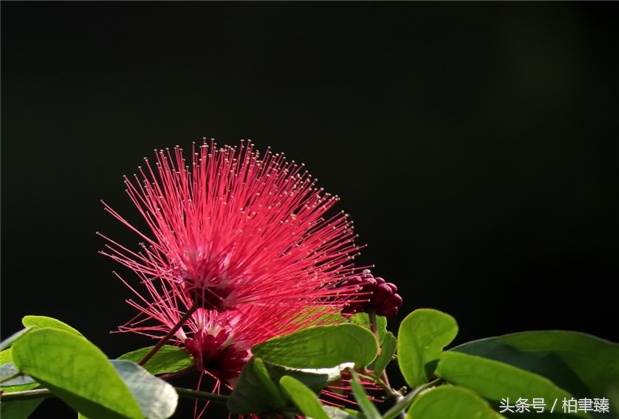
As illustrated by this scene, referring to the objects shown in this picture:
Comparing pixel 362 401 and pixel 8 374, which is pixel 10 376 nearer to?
pixel 8 374

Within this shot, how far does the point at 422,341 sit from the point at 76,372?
20cm

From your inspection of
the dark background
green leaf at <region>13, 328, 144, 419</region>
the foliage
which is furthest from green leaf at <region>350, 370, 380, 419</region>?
the dark background

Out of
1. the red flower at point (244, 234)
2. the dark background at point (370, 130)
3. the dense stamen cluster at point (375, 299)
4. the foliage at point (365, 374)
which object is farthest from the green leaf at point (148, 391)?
the dark background at point (370, 130)

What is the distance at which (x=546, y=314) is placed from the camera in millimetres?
2670

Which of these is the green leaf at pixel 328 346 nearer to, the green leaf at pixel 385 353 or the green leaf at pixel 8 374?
the green leaf at pixel 385 353

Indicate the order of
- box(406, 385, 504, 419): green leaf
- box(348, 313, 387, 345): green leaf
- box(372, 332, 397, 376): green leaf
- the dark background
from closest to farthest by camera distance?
box(406, 385, 504, 419): green leaf → box(372, 332, 397, 376): green leaf → box(348, 313, 387, 345): green leaf → the dark background

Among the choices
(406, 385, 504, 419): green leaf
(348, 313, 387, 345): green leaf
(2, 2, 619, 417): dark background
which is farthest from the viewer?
(2, 2, 619, 417): dark background

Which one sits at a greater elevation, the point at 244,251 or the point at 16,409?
the point at 244,251

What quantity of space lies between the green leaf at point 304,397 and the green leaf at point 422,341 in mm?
88

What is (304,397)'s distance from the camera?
43 centimetres

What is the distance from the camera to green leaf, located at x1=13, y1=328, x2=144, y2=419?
0.41 meters

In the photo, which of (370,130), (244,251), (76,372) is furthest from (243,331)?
(370,130)

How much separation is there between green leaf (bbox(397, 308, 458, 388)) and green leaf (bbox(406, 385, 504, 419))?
67mm

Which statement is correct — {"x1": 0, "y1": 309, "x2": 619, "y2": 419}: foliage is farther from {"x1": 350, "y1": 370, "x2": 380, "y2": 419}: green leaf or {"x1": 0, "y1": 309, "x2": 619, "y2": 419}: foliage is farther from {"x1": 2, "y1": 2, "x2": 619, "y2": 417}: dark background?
{"x1": 2, "y1": 2, "x2": 619, "y2": 417}: dark background
